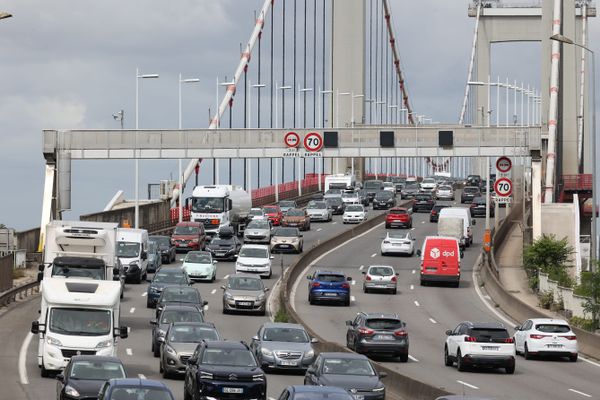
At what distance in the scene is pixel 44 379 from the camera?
32719 millimetres

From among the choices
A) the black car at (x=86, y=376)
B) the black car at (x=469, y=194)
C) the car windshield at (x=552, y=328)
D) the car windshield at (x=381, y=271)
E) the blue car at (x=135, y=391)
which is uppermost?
the black car at (x=469, y=194)

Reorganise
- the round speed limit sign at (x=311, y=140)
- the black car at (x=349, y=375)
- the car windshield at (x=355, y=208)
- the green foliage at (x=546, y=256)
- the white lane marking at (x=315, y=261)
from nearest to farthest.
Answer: the black car at (x=349, y=375) → the white lane marking at (x=315, y=261) → the green foliage at (x=546, y=256) → the round speed limit sign at (x=311, y=140) → the car windshield at (x=355, y=208)

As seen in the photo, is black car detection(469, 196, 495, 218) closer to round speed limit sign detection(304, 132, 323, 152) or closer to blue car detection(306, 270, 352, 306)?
round speed limit sign detection(304, 132, 323, 152)

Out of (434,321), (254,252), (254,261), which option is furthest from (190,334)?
(254,252)

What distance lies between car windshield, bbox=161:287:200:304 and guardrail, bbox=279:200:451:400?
3359 millimetres

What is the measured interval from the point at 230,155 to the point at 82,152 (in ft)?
28.9

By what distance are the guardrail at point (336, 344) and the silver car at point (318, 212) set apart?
382 centimetres

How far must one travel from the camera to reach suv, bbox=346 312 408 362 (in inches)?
1515

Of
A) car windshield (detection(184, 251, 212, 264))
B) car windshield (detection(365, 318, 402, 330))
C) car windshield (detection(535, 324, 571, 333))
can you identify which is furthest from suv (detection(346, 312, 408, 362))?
car windshield (detection(184, 251, 212, 264))

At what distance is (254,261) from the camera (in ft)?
209

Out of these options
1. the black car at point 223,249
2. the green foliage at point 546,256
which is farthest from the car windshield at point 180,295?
the black car at point 223,249

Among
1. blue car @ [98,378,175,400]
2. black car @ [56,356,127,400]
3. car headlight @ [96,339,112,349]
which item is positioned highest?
blue car @ [98,378,175,400]

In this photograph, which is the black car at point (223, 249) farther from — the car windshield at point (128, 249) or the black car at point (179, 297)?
the black car at point (179, 297)

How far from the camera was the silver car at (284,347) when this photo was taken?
3500 cm
